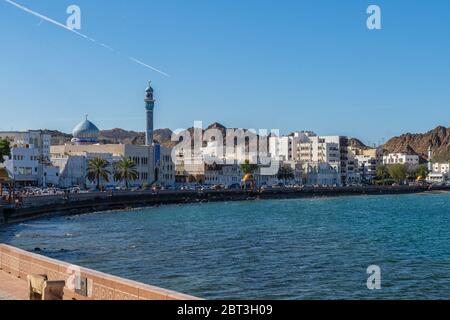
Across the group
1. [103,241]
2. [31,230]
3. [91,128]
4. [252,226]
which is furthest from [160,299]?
[91,128]

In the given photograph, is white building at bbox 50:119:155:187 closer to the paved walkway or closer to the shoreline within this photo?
the shoreline

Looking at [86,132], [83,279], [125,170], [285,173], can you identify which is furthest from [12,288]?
[285,173]

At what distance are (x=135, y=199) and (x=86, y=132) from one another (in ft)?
175

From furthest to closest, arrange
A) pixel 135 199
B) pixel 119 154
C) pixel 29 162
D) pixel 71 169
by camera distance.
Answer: pixel 119 154
pixel 71 169
pixel 29 162
pixel 135 199

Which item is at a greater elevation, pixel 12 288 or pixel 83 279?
pixel 83 279

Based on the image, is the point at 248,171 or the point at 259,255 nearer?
the point at 259,255

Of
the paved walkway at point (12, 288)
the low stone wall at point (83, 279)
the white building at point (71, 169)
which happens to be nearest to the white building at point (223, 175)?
the white building at point (71, 169)

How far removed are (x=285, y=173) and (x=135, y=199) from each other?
3237 inches

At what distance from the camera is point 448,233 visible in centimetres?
5978

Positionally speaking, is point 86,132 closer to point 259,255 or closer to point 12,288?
point 259,255

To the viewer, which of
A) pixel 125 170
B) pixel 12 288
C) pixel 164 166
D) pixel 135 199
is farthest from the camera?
pixel 164 166

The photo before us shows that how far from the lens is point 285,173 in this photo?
186750 mm

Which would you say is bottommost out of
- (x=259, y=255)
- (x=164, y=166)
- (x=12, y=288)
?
(x=259, y=255)

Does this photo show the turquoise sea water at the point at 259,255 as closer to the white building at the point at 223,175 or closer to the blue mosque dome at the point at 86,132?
the blue mosque dome at the point at 86,132
